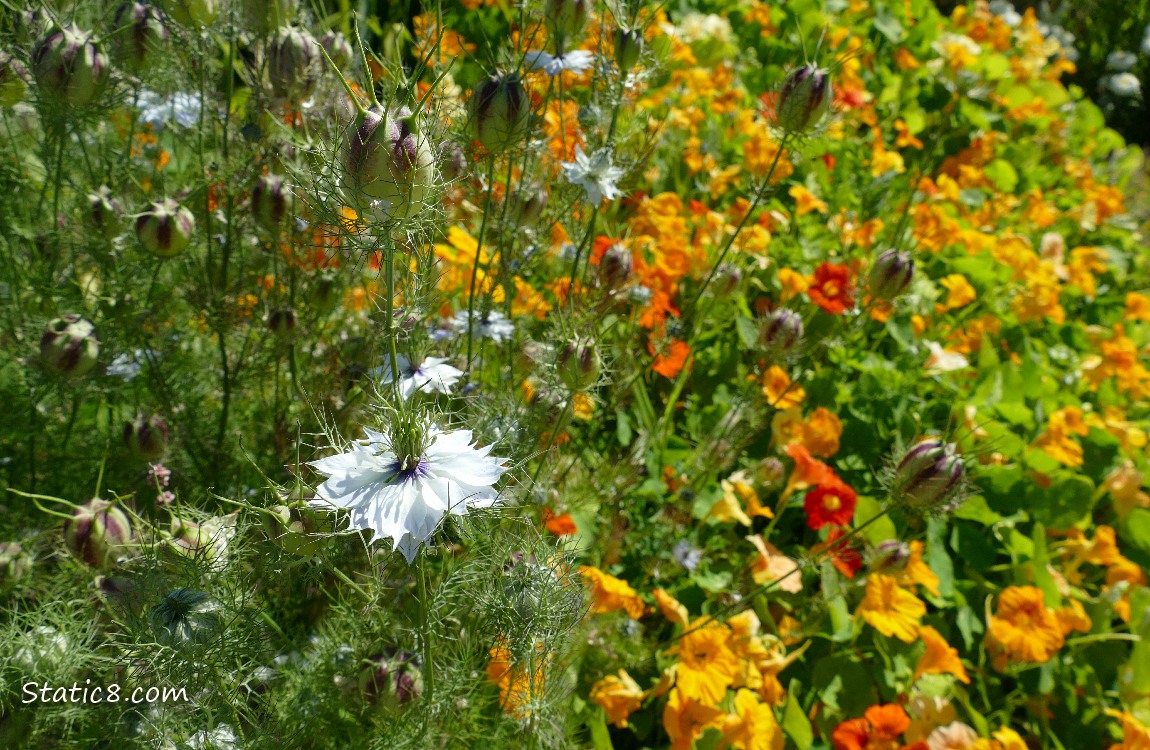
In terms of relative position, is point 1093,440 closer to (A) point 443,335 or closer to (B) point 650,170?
(B) point 650,170

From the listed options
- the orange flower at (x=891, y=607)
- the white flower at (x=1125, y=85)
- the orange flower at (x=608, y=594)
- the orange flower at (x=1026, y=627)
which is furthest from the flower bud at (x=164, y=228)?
the white flower at (x=1125, y=85)

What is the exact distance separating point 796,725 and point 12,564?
49.7 inches

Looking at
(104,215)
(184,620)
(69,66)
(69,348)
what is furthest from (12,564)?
(69,66)

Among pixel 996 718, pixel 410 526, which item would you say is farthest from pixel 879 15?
pixel 410 526

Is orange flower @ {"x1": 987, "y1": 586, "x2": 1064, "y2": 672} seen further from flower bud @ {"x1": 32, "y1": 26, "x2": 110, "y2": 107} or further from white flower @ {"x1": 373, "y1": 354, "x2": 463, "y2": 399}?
flower bud @ {"x1": 32, "y1": 26, "x2": 110, "y2": 107}

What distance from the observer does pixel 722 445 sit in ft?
5.65

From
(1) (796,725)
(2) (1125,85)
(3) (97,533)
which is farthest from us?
(2) (1125,85)

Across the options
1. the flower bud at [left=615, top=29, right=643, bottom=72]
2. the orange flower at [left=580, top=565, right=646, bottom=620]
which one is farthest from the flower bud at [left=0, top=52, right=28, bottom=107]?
the orange flower at [left=580, top=565, right=646, bottom=620]

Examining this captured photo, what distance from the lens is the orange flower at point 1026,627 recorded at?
1.53 meters

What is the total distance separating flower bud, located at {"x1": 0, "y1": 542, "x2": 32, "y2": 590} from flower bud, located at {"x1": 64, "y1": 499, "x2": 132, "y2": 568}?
0.15 m

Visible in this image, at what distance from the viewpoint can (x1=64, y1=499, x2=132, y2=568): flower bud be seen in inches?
36.5

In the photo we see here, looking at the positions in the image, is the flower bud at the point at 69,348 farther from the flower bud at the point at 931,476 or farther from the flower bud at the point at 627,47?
the flower bud at the point at 931,476

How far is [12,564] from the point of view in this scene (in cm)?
103

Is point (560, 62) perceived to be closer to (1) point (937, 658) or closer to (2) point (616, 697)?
(2) point (616, 697)
